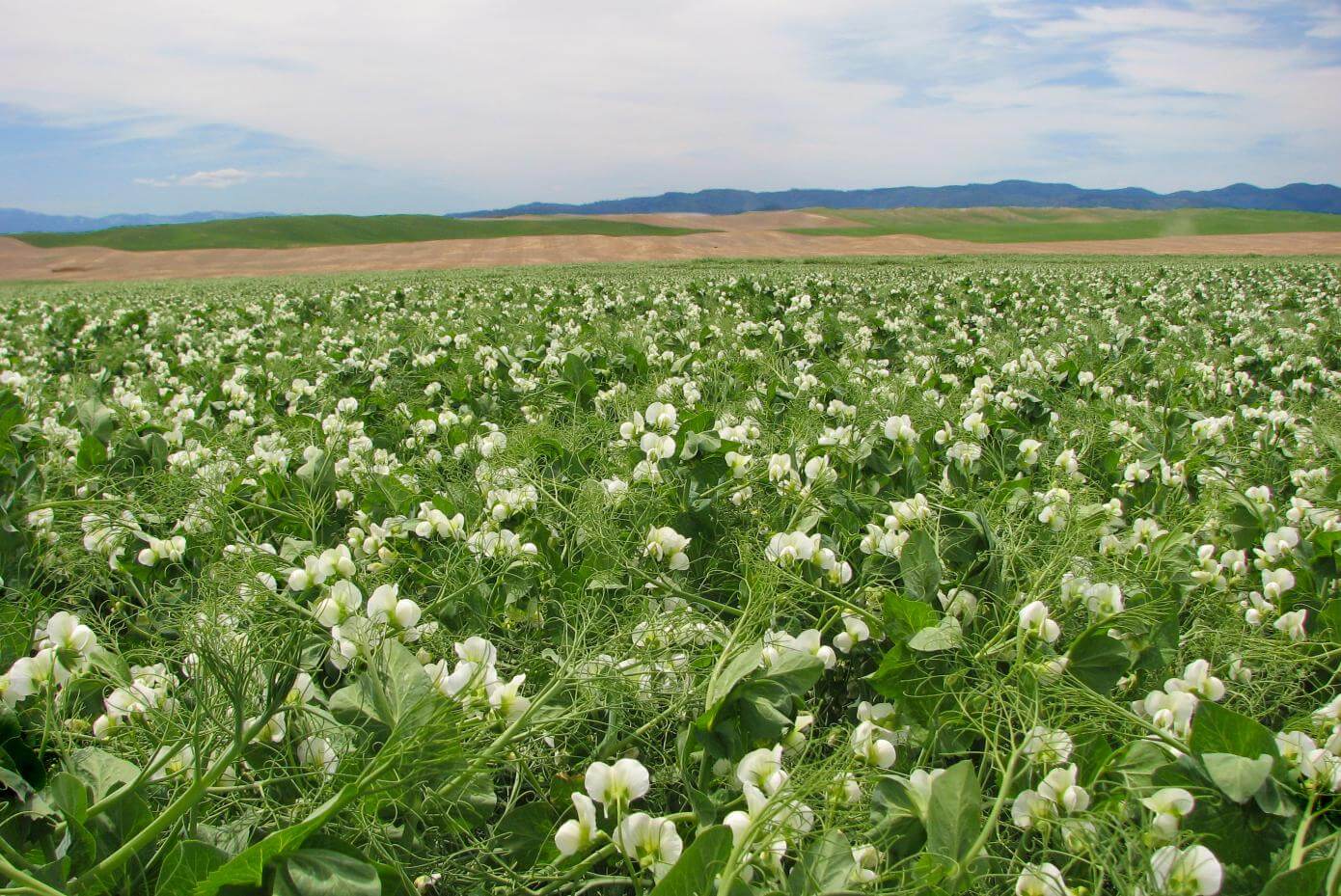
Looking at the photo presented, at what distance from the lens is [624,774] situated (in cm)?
139

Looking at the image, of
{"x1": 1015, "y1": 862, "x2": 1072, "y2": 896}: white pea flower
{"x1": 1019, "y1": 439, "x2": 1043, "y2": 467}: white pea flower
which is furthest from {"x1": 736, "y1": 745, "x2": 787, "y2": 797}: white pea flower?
{"x1": 1019, "y1": 439, "x2": 1043, "y2": 467}: white pea flower

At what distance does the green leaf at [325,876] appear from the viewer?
1.12 meters

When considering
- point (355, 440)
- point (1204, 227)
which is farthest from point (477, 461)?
point (1204, 227)

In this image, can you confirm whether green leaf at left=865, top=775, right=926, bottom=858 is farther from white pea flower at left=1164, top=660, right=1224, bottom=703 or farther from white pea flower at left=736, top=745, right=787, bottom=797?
white pea flower at left=1164, top=660, right=1224, bottom=703

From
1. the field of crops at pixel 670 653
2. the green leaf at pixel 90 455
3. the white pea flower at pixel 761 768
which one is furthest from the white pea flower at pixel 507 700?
the green leaf at pixel 90 455

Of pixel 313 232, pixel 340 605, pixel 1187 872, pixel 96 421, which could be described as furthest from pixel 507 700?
pixel 313 232

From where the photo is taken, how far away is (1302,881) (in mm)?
1143

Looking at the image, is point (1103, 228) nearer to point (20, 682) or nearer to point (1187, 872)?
point (1187, 872)

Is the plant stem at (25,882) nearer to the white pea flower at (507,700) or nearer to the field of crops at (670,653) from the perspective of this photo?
the field of crops at (670,653)

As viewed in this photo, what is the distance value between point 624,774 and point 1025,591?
1.45 m

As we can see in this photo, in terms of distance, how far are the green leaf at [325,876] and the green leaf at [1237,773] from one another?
1413mm

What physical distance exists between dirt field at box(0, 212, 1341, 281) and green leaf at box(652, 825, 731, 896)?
125 feet

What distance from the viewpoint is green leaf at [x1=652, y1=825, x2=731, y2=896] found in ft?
3.76

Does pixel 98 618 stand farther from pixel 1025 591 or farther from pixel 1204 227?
pixel 1204 227
